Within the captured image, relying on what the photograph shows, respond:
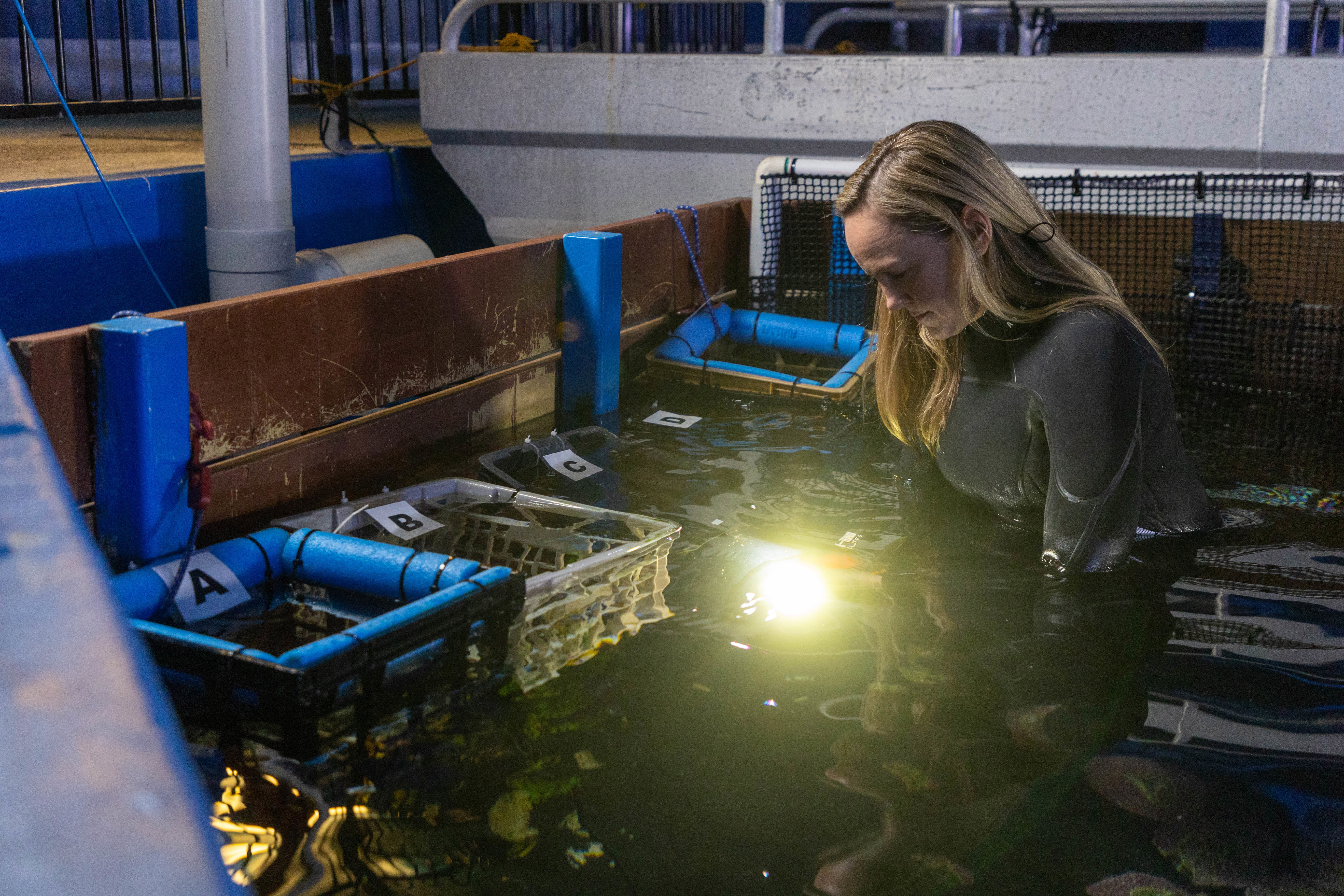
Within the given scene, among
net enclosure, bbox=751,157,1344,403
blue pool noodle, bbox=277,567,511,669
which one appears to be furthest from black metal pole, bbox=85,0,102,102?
blue pool noodle, bbox=277,567,511,669

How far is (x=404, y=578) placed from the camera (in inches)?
103

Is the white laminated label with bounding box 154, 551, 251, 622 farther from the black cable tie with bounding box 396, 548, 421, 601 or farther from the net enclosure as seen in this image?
the net enclosure

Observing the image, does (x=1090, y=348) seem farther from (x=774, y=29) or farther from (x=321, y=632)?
(x=774, y=29)

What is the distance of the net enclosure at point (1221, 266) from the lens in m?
4.97

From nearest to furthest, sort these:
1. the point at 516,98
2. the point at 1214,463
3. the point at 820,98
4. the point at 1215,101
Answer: the point at 1214,463
the point at 1215,101
the point at 820,98
the point at 516,98

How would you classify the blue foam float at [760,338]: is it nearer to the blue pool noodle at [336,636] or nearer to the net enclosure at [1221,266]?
the net enclosure at [1221,266]

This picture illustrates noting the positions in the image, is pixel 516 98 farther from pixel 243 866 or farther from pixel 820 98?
pixel 243 866

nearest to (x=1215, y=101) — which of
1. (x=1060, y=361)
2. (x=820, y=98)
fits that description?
(x=820, y=98)

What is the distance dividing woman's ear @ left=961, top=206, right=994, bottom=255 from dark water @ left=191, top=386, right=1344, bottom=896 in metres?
0.82

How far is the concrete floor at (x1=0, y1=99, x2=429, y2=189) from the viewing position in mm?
5203

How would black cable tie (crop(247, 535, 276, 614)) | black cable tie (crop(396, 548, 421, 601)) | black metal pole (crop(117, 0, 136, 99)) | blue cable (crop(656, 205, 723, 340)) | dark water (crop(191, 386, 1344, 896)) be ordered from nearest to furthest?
dark water (crop(191, 386, 1344, 896)) < black cable tie (crop(396, 548, 421, 601)) < black cable tie (crop(247, 535, 276, 614)) < blue cable (crop(656, 205, 723, 340)) < black metal pole (crop(117, 0, 136, 99))

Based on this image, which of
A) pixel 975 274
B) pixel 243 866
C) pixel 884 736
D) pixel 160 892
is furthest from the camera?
pixel 975 274

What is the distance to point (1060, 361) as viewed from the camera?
102 inches

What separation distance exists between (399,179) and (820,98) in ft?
8.55
